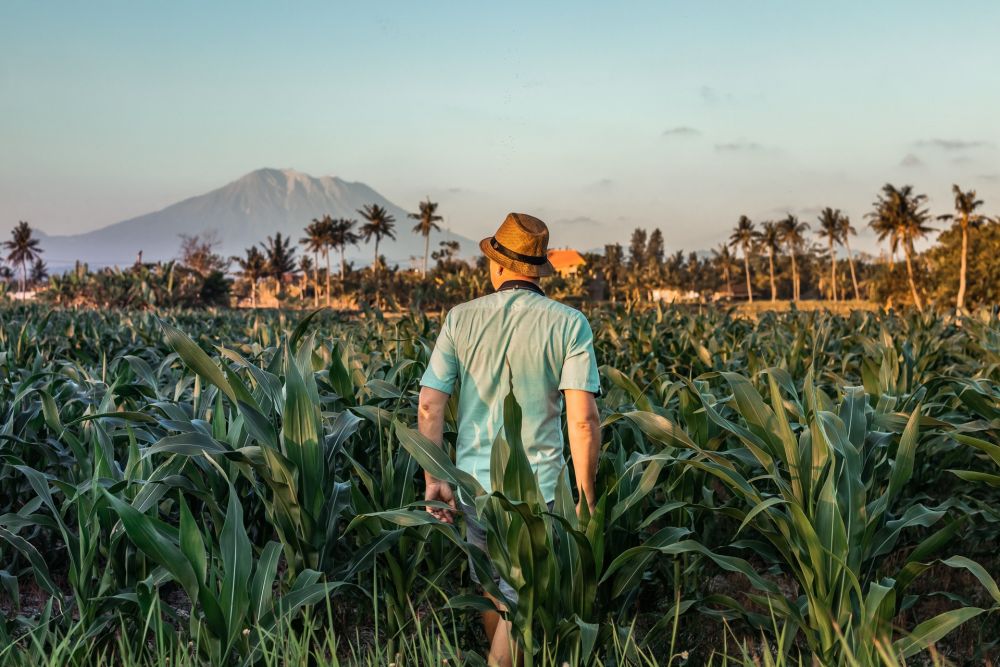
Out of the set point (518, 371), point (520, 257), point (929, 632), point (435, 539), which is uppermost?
point (520, 257)

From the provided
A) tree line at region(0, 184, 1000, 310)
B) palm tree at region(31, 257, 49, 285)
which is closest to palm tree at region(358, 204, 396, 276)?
tree line at region(0, 184, 1000, 310)

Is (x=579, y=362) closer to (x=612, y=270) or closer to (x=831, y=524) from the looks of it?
(x=831, y=524)

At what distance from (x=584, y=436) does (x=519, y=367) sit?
374 mm

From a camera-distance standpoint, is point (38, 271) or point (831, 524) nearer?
point (831, 524)

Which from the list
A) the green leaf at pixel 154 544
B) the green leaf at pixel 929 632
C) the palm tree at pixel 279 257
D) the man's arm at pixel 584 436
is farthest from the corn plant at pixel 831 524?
the palm tree at pixel 279 257

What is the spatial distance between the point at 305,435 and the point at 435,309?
71.5 meters

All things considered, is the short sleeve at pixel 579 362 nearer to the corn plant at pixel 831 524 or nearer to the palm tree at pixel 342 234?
the corn plant at pixel 831 524

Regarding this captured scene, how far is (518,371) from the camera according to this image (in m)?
2.99

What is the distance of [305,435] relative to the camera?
281 cm

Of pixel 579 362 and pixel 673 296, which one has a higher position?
pixel 673 296

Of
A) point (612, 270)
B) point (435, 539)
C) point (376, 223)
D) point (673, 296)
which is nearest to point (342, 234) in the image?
point (376, 223)

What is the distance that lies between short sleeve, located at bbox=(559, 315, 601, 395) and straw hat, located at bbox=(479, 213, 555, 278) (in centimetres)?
28

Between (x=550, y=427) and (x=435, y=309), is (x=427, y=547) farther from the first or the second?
(x=435, y=309)

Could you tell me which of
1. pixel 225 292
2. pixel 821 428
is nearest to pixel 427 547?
pixel 821 428
